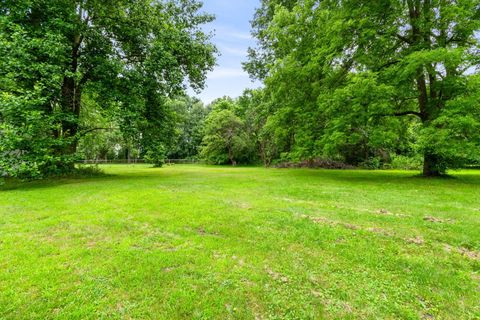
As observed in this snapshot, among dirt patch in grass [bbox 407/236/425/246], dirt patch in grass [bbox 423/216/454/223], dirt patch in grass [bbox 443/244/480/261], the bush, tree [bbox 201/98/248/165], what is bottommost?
dirt patch in grass [bbox 443/244/480/261]

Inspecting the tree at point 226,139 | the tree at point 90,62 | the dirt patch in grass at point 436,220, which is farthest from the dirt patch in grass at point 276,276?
the tree at point 226,139

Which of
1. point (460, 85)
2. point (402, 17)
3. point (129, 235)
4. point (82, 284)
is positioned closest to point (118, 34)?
point (129, 235)

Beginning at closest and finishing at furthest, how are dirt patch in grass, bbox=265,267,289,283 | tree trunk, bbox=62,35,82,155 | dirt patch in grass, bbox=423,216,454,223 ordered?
dirt patch in grass, bbox=265,267,289,283, dirt patch in grass, bbox=423,216,454,223, tree trunk, bbox=62,35,82,155

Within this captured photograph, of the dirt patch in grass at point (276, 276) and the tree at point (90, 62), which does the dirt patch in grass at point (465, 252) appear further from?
the tree at point (90, 62)

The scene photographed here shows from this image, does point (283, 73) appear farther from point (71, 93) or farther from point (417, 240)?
point (71, 93)

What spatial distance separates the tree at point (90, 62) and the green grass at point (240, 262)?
5092 mm

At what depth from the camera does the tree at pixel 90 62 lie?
8203 millimetres

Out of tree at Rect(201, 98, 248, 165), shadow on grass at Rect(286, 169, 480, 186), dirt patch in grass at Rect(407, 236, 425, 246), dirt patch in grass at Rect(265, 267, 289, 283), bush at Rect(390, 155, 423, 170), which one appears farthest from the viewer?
tree at Rect(201, 98, 248, 165)

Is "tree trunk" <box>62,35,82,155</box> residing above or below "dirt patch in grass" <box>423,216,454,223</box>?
above

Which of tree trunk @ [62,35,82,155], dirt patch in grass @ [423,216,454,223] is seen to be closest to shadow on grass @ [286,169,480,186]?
dirt patch in grass @ [423,216,454,223]

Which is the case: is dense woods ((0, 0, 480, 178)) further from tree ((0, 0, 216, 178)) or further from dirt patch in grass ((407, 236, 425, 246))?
dirt patch in grass ((407, 236, 425, 246))

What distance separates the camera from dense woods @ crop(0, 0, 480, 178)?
27.2 feet

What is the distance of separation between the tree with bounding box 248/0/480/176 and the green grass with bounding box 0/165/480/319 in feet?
14.5

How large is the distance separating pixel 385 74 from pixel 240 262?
10355mm
